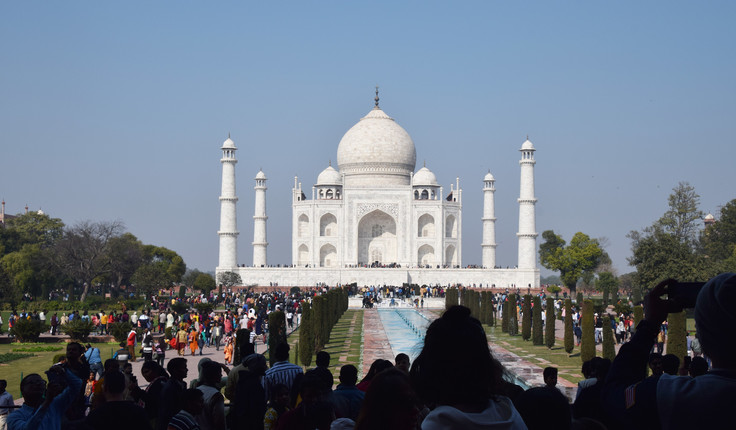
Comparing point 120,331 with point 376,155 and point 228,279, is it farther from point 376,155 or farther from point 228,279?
point 376,155

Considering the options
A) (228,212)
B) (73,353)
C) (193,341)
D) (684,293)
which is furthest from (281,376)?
(228,212)

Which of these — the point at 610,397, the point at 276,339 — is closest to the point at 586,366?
the point at 610,397

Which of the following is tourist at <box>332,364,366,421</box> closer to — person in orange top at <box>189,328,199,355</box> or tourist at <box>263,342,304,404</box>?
tourist at <box>263,342,304,404</box>

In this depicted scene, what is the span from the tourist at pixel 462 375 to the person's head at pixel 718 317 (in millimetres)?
546

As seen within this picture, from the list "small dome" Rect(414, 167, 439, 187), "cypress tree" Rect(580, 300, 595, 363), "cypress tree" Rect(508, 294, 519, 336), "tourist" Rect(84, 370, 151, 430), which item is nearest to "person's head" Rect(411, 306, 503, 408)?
"tourist" Rect(84, 370, 151, 430)

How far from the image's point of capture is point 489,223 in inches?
1869

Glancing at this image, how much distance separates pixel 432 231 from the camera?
4759cm

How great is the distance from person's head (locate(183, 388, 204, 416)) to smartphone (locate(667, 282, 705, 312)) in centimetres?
297

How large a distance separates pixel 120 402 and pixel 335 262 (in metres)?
43.2

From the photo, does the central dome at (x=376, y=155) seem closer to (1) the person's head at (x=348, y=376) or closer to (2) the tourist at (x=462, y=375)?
(1) the person's head at (x=348, y=376)

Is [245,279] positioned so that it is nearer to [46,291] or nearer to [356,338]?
[46,291]

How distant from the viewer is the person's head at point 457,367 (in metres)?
2.30

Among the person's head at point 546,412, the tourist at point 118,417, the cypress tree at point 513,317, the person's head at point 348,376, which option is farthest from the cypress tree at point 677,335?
the cypress tree at point 513,317

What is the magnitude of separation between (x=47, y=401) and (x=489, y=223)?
1721 inches
